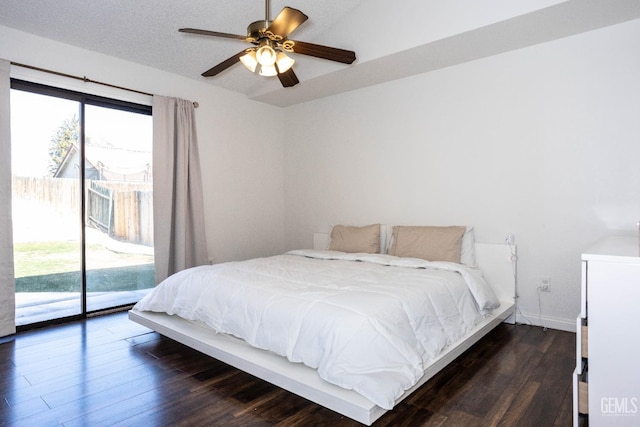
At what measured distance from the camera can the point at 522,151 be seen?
10.6ft

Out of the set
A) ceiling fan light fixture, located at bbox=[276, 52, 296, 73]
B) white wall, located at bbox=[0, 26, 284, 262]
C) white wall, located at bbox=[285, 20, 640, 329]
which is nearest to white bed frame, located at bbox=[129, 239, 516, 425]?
white wall, located at bbox=[285, 20, 640, 329]

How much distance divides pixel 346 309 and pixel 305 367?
40cm

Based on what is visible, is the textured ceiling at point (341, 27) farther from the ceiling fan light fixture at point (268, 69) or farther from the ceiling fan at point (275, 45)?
the ceiling fan light fixture at point (268, 69)

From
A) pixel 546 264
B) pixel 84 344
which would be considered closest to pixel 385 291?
pixel 546 264

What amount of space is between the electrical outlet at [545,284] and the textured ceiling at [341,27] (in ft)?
6.46

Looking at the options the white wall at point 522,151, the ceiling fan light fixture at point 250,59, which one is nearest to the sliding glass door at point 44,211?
the ceiling fan light fixture at point 250,59

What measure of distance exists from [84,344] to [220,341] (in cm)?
121

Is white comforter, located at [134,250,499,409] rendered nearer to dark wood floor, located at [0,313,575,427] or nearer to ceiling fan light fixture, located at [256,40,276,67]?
dark wood floor, located at [0,313,575,427]

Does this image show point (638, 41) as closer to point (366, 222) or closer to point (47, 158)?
point (366, 222)

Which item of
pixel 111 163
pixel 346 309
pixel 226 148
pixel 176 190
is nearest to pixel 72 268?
pixel 111 163

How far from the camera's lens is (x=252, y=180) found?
4.81 metres

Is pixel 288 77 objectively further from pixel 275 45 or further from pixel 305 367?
pixel 305 367

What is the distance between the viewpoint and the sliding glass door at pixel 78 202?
3201 mm

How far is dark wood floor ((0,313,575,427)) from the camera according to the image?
1824mm
